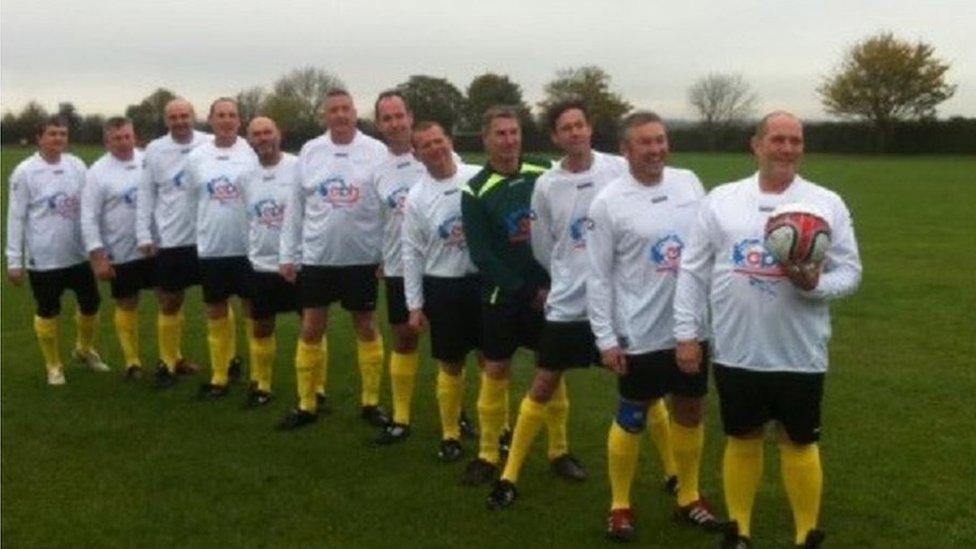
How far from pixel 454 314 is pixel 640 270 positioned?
180cm

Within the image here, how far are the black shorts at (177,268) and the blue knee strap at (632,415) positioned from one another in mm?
5133

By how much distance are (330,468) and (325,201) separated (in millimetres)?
1967

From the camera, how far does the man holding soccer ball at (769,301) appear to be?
545 centimetres

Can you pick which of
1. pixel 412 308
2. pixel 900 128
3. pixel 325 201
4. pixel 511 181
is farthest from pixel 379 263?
pixel 900 128

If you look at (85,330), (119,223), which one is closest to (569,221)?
(119,223)

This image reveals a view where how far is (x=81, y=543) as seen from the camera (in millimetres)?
6270

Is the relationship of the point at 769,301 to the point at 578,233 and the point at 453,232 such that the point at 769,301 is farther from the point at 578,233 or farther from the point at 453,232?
the point at 453,232

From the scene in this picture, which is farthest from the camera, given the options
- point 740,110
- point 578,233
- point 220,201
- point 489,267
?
point 740,110

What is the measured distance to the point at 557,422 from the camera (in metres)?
7.43

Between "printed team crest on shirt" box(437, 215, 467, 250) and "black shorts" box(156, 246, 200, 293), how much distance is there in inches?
134

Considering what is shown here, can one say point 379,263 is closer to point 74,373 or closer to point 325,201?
point 325,201

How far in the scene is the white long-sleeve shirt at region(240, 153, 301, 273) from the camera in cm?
916

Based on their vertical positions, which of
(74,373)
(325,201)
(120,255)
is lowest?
(74,373)

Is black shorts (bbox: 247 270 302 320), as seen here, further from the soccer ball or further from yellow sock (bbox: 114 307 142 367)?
the soccer ball
